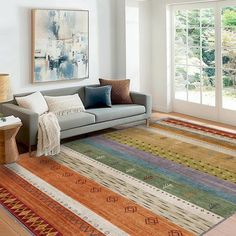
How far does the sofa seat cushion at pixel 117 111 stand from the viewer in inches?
214

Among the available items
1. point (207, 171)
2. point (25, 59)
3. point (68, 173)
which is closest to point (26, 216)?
point (68, 173)

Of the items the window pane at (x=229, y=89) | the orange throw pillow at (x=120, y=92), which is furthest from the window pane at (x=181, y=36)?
the orange throw pillow at (x=120, y=92)

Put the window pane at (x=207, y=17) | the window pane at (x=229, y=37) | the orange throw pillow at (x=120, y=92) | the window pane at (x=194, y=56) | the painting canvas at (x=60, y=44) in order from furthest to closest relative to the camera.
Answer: the window pane at (x=194, y=56)
the window pane at (x=207, y=17)
the orange throw pillow at (x=120, y=92)
the window pane at (x=229, y=37)
the painting canvas at (x=60, y=44)

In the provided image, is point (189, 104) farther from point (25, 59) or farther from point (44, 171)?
point (44, 171)

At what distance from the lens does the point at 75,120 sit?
512 cm

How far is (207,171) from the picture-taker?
164 inches

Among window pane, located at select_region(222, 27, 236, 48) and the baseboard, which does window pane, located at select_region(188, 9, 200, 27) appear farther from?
the baseboard

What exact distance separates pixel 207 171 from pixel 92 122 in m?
1.86

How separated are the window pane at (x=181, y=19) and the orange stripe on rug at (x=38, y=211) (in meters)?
4.13

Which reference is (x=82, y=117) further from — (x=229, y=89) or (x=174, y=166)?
(x=229, y=89)

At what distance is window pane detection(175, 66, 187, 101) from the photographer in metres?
6.83

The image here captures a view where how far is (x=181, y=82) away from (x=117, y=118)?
187 cm

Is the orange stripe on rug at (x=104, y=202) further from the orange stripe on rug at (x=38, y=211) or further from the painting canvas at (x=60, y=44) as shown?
the painting canvas at (x=60, y=44)

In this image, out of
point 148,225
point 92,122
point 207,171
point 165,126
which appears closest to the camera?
point 148,225
